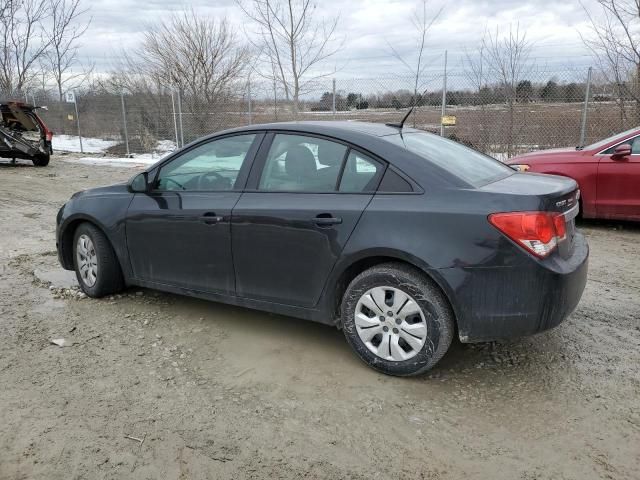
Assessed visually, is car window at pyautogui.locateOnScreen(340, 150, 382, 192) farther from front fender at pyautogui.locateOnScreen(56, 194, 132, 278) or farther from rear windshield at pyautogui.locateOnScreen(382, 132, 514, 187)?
front fender at pyautogui.locateOnScreen(56, 194, 132, 278)

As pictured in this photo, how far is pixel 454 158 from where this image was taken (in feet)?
11.8

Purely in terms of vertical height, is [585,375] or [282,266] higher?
[282,266]

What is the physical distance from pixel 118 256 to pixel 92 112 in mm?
18000

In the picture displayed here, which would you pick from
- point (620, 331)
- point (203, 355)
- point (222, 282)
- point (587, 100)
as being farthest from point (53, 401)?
point (587, 100)

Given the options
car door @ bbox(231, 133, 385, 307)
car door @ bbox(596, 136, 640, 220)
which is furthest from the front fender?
car door @ bbox(596, 136, 640, 220)

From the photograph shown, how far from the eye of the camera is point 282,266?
355cm

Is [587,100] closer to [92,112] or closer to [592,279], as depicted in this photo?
[592,279]

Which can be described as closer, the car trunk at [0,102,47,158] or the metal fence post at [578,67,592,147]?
the metal fence post at [578,67,592,147]

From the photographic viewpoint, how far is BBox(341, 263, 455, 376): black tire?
306 cm

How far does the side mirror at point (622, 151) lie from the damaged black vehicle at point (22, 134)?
13.8 metres

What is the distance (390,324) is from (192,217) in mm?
1661

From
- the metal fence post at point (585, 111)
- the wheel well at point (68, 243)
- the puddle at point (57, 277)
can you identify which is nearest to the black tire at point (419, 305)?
the wheel well at point (68, 243)

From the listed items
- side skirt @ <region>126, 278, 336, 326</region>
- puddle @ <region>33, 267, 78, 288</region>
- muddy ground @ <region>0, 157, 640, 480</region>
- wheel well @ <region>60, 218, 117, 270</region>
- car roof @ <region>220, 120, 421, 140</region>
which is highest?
car roof @ <region>220, 120, 421, 140</region>

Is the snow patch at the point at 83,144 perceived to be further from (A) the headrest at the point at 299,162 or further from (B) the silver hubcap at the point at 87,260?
(A) the headrest at the point at 299,162
